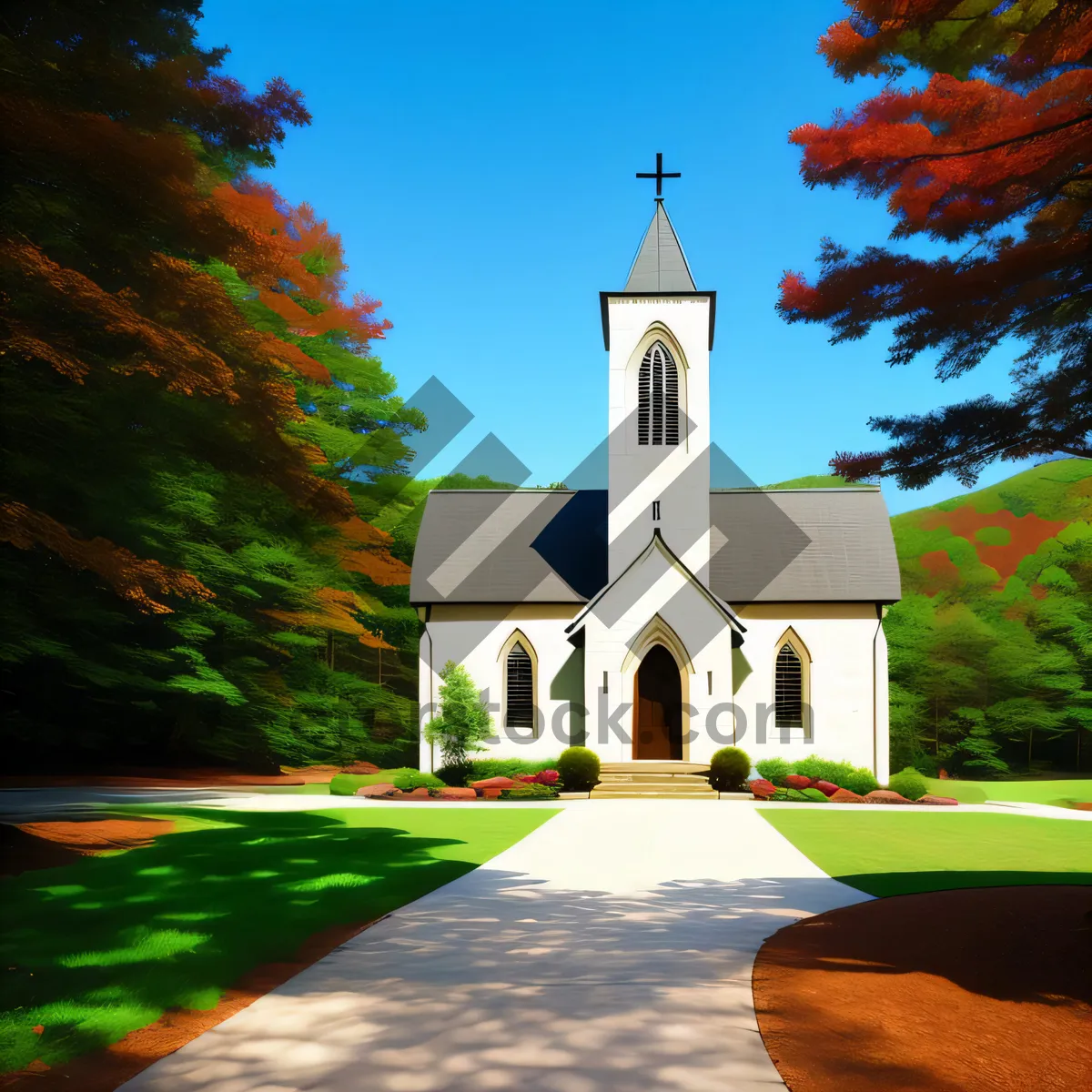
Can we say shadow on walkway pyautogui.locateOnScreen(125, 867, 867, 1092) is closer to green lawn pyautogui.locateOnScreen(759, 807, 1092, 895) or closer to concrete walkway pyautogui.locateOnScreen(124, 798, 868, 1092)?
concrete walkway pyautogui.locateOnScreen(124, 798, 868, 1092)

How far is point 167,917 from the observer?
8.68m

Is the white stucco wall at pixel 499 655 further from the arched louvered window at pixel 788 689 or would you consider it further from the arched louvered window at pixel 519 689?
the arched louvered window at pixel 788 689

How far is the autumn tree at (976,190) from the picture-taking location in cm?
714

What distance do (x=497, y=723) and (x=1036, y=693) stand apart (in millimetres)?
24883

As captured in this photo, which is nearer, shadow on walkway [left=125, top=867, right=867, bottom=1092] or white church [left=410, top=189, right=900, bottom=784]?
shadow on walkway [left=125, top=867, right=867, bottom=1092]

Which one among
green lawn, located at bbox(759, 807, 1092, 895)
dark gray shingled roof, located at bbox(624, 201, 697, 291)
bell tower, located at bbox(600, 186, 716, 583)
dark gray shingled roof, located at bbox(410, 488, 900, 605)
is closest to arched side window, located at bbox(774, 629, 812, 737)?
dark gray shingled roof, located at bbox(410, 488, 900, 605)

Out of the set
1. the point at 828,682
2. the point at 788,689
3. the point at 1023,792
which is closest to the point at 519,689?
the point at 788,689

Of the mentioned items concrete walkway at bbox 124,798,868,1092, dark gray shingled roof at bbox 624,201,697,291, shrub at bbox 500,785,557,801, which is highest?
dark gray shingled roof at bbox 624,201,697,291

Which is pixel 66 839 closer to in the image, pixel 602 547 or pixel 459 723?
pixel 459 723

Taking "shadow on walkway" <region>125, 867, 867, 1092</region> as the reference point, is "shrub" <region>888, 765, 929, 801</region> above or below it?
below

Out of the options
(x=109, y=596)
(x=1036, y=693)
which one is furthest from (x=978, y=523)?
(x=109, y=596)

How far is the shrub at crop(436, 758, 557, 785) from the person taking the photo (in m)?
27.0

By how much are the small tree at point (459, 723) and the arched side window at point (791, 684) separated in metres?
9.05

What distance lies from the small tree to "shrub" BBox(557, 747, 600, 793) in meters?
4.04
